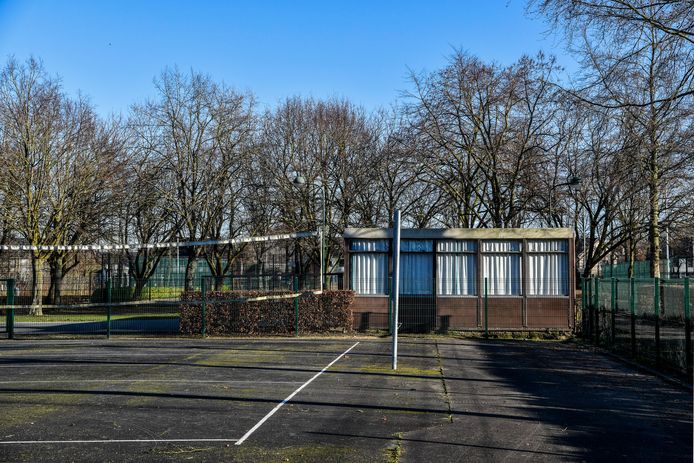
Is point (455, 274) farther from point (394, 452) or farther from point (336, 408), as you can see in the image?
point (394, 452)

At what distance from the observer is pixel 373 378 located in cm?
1405

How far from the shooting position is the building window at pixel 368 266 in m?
26.1

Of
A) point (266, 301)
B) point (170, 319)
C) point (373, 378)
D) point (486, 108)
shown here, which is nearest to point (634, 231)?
point (486, 108)

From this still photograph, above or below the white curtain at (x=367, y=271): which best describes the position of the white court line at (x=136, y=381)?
below

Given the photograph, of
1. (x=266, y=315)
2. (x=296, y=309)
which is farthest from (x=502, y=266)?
(x=266, y=315)

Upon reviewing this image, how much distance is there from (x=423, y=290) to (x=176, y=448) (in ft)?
60.1

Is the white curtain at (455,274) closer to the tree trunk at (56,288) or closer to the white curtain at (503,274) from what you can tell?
the white curtain at (503,274)

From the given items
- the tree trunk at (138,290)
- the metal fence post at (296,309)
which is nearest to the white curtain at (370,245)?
the metal fence post at (296,309)

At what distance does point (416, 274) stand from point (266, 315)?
5530 millimetres

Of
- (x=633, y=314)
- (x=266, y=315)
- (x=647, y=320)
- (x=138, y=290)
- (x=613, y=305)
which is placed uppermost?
(x=138, y=290)

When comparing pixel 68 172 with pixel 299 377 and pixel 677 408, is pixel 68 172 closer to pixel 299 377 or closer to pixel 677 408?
pixel 299 377

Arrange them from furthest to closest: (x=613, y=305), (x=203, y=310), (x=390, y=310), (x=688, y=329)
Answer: (x=203, y=310), (x=390, y=310), (x=613, y=305), (x=688, y=329)

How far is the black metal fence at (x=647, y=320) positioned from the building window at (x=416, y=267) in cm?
583

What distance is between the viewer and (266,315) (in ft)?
82.5
